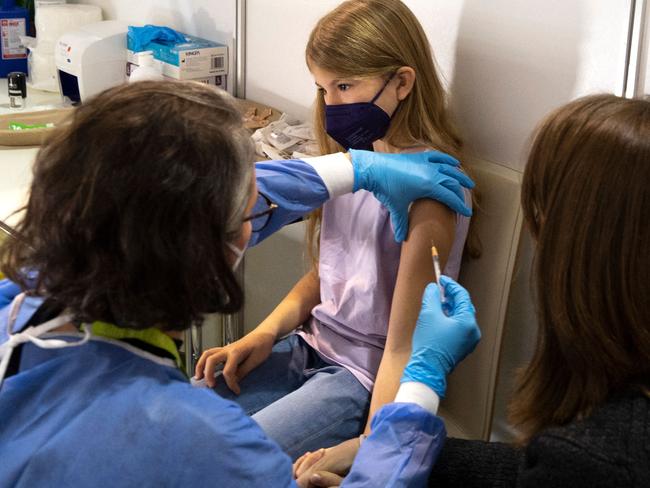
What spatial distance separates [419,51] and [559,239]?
74 cm

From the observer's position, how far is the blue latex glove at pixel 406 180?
160cm

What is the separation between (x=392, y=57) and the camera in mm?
1681

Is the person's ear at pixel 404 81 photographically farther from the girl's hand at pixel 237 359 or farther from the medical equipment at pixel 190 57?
the medical equipment at pixel 190 57

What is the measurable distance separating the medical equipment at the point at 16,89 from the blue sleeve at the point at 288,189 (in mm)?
1595

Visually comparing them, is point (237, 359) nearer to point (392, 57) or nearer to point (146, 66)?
point (392, 57)

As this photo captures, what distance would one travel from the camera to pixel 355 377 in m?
1.74

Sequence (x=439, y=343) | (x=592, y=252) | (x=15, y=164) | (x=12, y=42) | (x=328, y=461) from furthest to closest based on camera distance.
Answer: (x=12, y=42), (x=15, y=164), (x=328, y=461), (x=439, y=343), (x=592, y=252)

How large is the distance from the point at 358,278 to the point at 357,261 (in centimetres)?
4

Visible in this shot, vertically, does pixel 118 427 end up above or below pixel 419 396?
above

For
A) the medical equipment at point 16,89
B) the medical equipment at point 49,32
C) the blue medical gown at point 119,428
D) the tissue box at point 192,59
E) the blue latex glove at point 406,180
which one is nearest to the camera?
the blue medical gown at point 119,428

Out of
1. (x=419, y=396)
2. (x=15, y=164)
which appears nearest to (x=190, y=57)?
(x=15, y=164)

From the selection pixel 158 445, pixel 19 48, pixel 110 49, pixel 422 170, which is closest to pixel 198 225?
pixel 158 445

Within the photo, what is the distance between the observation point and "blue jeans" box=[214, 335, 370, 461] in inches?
64.3

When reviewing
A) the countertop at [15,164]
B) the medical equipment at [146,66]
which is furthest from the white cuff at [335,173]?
the medical equipment at [146,66]
